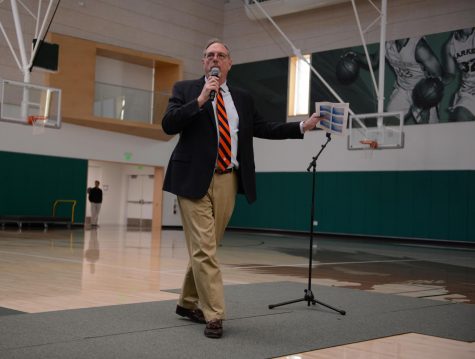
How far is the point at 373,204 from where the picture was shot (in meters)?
23.4

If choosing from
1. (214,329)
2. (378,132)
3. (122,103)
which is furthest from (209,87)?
(122,103)

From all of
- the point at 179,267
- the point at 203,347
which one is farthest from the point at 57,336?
the point at 179,267

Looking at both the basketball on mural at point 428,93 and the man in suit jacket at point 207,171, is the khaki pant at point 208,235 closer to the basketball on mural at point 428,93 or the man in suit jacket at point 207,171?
the man in suit jacket at point 207,171

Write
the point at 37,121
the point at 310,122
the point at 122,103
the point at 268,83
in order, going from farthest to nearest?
the point at 268,83 → the point at 122,103 → the point at 37,121 → the point at 310,122

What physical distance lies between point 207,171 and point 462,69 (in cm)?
1860

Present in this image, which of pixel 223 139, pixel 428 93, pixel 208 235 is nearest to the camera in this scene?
pixel 208 235

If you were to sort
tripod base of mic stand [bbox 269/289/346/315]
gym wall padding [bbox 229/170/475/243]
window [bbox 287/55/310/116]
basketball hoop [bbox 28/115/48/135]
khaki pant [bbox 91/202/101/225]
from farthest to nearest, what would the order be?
window [bbox 287/55/310/116], khaki pant [bbox 91/202/101/225], gym wall padding [bbox 229/170/475/243], basketball hoop [bbox 28/115/48/135], tripod base of mic stand [bbox 269/289/346/315]

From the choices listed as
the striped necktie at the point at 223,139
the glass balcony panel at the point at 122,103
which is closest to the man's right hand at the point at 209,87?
the striped necktie at the point at 223,139

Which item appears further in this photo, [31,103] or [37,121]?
[37,121]

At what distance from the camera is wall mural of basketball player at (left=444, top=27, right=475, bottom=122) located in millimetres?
20984

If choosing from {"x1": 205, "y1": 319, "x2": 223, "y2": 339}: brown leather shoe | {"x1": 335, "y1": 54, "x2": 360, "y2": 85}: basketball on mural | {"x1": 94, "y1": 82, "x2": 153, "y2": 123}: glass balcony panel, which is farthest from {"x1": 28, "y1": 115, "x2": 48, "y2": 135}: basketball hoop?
{"x1": 205, "y1": 319, "x2": 223, "y2": 339}: brown leather shoe

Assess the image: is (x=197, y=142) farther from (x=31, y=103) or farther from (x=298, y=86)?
(x=298, y=86)

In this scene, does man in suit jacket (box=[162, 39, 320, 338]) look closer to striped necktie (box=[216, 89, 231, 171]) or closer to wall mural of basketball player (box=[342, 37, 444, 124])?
striped necktie (box=[216, 89, 231, 171])

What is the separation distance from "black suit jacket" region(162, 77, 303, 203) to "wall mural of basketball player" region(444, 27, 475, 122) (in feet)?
57.7
